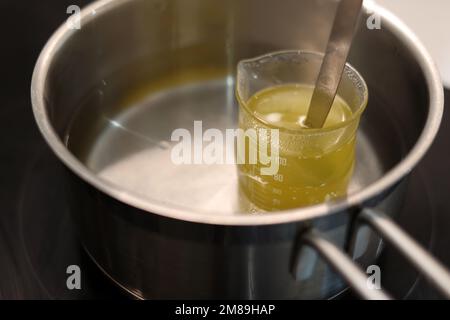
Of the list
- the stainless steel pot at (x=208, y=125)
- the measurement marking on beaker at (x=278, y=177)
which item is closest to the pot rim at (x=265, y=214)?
the stainless steel pot at (x=208, y=125)

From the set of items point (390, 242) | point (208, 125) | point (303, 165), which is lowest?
point (390, 242)

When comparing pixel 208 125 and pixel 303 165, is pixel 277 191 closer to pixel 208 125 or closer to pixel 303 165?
pixel 303 165

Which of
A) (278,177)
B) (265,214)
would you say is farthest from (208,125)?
(265,214)

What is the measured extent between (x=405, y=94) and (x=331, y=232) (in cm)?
22

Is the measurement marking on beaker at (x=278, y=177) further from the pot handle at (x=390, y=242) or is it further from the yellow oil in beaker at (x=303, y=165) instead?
the pot handle at (x=390, y=242)

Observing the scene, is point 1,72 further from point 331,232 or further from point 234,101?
point 331,232

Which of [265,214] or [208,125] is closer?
[265,214]

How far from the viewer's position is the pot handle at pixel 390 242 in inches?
→ 13.3

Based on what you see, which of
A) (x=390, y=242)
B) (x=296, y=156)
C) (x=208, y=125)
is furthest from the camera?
(x=208, y=125)

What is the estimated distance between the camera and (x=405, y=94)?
0.56 metres

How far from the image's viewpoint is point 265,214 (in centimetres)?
38

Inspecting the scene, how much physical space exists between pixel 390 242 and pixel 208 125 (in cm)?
33

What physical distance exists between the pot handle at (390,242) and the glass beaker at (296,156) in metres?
0.13
